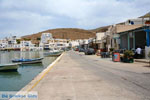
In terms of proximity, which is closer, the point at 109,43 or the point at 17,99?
the point at 17,99

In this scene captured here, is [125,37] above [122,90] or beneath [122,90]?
above

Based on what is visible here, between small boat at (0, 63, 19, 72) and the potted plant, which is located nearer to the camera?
the potted plant

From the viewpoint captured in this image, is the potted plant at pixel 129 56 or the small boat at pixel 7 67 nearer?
the potted plant at pixel 129 56

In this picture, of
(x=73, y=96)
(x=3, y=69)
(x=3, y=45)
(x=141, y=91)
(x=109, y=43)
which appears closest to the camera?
(x=73, y=96)

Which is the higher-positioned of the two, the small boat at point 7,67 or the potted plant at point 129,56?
the potted plant at point 129,56

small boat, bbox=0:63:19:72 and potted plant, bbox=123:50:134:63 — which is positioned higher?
potted plant, bbox=123:50:134:63

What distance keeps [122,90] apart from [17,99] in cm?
433

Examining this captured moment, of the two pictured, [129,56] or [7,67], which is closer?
[129,56]

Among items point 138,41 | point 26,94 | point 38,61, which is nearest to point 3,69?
point 38,61

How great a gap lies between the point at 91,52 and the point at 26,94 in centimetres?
3906

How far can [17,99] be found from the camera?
6.43 metres

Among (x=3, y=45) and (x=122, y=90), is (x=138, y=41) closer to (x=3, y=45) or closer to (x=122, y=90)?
(x=122, y=90)

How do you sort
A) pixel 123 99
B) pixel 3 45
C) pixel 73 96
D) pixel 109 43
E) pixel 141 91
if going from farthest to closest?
pixel 3 45
pixel 109 43
pixel 141 91
pixel 73 96
pixel 123 99

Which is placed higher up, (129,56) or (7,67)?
(129,56)
